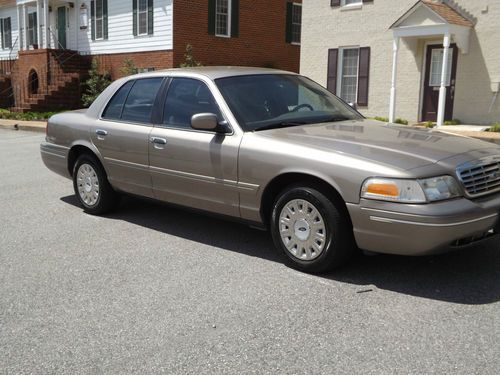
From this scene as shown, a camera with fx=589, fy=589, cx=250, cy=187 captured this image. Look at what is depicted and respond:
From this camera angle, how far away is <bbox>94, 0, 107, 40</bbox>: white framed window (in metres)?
23.1

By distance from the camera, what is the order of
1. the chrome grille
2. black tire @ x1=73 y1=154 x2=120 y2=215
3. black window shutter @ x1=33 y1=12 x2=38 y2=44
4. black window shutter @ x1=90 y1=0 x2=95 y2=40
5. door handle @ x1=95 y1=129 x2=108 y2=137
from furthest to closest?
black window shutter @ x1=33 y1=12 x2=38 y2=44
black window shutter @ x1=90 y1=0 x2=95 y2=40
black tire @ x1=73 y1=154 x2=120 y2=215
door handle @ x1=95 y1=129 x2=108 y2=137
the chrome grille

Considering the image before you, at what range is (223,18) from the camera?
71.4 feet

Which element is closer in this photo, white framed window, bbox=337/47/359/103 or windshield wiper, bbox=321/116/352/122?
windshield wiper, bbox=321/116/352/122

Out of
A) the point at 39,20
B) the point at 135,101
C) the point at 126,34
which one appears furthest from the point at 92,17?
the point at 135,101

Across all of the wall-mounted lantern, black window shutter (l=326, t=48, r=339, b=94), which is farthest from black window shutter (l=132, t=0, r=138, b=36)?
black window shutter (l=326, t=48, r=339, b=94)

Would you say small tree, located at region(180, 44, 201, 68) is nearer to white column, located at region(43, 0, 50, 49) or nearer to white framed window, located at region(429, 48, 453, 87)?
white column, located at region(43, 0, 50, 49)

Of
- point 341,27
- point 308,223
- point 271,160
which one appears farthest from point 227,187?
point 341,27

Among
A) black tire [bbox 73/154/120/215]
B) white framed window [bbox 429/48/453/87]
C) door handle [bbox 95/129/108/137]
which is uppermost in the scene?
white framed window [bbox 429/48/453/87]

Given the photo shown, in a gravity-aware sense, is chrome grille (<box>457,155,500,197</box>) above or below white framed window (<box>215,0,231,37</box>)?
below

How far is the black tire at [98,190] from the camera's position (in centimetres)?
662

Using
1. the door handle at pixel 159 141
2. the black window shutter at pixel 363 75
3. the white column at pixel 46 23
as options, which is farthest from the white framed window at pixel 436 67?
the white column at pixel 46 23

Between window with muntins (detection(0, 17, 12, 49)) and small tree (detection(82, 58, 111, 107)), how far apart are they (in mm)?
9023

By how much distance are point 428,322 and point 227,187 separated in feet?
6.93

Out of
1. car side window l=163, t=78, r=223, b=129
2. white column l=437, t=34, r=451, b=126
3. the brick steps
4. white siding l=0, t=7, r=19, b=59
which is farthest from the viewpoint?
white siding l=0, t=7, r=19, b=59
